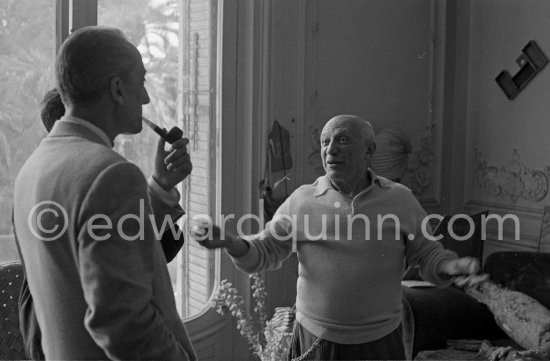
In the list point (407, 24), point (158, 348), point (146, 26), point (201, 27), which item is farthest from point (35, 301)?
point (407, 24)

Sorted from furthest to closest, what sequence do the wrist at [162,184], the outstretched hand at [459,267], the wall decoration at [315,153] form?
1. the wall decoration at [315,153]
2. the outstretched hand at [459,267]
3. the wrist at [162,184]

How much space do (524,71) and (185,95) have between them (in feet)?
6.44

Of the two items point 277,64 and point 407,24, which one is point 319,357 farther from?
point 407,24

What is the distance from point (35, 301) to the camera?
4.19 feet

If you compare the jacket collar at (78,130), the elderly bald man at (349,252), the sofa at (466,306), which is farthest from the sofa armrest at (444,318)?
the jacket collar at (78,130)

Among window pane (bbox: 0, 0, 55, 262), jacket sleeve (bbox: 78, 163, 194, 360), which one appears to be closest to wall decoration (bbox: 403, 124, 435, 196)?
window pane (bbox: 0, 0, 55, 262)

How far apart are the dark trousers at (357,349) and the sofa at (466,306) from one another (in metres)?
0.93

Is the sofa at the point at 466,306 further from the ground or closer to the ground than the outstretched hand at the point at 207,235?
closer to the ground

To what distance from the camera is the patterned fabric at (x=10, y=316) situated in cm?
228

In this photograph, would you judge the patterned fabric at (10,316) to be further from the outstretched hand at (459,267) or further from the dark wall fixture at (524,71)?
the dark wall fixture at (524,71)

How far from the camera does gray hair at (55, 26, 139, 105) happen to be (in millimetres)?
1253

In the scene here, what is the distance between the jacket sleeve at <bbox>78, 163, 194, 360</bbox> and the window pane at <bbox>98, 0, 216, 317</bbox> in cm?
190

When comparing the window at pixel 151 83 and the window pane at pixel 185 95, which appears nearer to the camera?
the window at pixel 151 83

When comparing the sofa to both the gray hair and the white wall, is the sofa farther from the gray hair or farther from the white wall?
the gray hair
